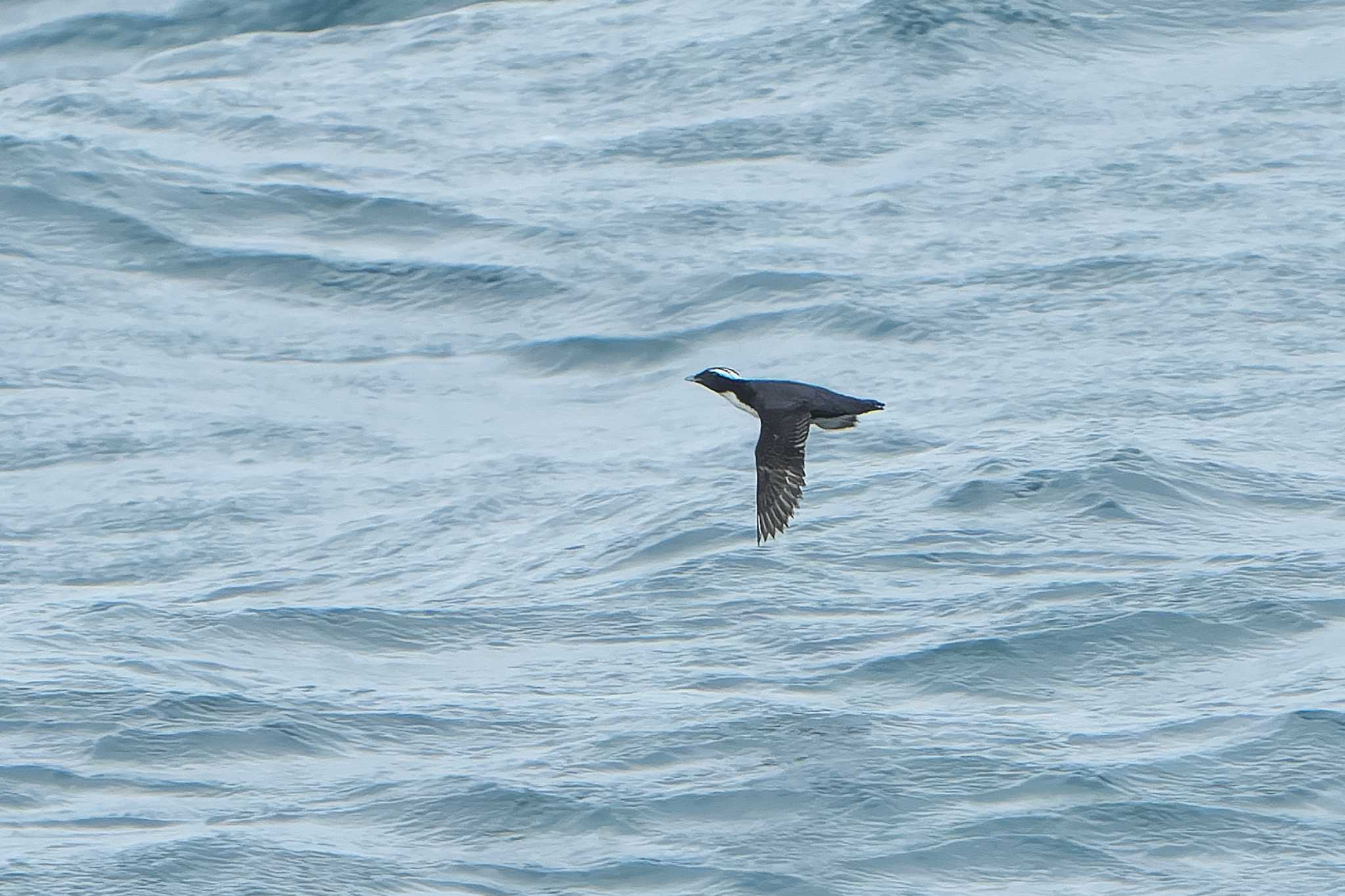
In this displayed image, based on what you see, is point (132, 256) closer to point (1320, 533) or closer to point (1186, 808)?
point (1320, 533)

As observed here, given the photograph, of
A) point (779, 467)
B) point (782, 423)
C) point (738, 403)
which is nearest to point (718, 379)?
point (738, 403)

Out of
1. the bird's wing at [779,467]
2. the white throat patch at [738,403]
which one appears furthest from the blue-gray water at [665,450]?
the white throat patch at [738,403]

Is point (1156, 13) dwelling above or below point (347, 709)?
above

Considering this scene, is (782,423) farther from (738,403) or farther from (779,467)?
(738,403)

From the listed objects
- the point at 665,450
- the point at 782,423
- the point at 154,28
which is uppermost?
the point at 154,28

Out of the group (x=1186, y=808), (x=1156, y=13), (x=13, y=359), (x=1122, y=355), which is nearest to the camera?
(x=1186, y=808)

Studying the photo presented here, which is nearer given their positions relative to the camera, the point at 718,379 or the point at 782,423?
the point at 782,423

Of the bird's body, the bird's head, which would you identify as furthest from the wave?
the bird's body

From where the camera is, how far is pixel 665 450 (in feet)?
48.8

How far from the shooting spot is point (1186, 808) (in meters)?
10.3

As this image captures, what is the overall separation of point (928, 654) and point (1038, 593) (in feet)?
2.98

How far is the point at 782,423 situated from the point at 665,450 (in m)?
3.79

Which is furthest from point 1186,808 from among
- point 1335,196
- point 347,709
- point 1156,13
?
point 1156,13

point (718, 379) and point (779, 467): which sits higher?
point (718, 379)
